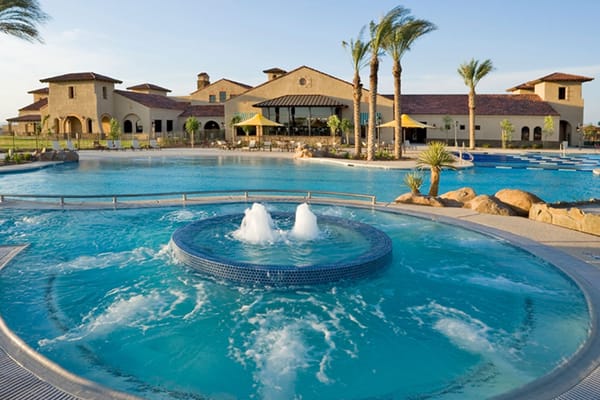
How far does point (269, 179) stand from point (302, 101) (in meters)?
22.7

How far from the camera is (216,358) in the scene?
5.38m

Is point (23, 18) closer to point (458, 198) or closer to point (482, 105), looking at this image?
point (458, 198)

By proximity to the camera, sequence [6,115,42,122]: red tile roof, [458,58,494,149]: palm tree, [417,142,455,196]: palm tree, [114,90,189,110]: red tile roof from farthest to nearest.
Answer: [6,115,42,122]: red tile roof, [114,90,189,110]: red tile roof, [458,58,494,149]: palm tree, [417,142,455,196]: palm tree

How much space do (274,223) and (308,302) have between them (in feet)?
15.2

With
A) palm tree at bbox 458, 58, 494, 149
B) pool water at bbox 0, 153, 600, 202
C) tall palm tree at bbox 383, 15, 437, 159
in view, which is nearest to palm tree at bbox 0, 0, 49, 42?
pool water at bbox 0, 153, 600, 202

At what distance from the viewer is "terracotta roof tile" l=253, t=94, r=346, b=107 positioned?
42219 mm

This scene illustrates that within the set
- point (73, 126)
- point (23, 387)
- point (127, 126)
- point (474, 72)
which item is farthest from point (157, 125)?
point (23, 387)

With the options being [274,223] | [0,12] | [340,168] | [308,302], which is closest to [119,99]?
[0,12]

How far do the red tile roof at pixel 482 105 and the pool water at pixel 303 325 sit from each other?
38.9 m

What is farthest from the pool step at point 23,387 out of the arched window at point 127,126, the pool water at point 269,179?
the arched window at point 127,126

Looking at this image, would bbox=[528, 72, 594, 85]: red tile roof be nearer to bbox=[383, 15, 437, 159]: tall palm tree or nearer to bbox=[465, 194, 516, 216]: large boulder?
bbox=[383, 15, 437, 159]: tall palm tree

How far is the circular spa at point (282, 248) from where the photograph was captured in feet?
24.7

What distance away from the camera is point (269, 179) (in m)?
21.7

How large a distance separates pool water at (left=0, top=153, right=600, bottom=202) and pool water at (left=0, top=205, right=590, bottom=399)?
28.4ft
